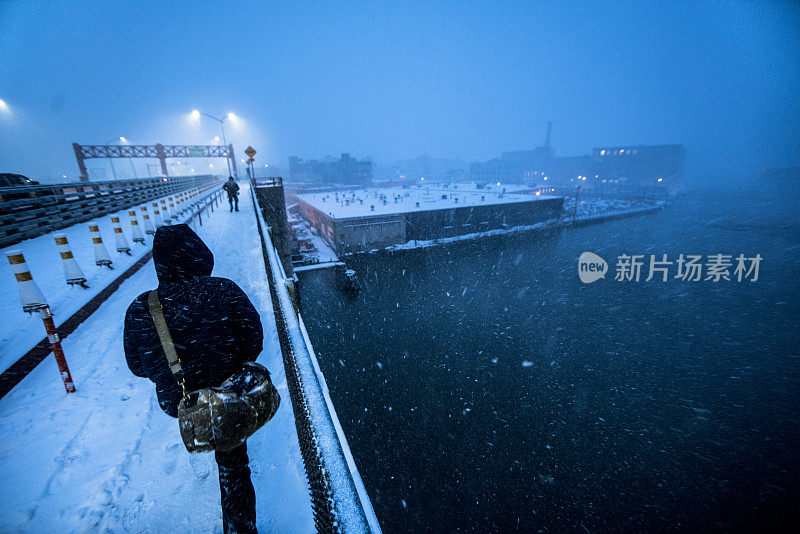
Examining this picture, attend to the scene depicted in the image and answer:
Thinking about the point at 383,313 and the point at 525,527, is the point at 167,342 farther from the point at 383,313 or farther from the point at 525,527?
the point at 383,313

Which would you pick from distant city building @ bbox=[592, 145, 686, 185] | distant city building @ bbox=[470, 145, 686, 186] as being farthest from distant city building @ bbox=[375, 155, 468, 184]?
distant city building @ bbox=[592, 145, 686, 185]

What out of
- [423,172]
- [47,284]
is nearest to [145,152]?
[47,284]

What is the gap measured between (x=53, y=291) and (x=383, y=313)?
661 inches

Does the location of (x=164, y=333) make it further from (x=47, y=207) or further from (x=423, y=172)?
(x=423, y=172)

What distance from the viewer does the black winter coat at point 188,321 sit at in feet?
5.49

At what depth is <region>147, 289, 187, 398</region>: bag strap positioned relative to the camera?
63.7 inches

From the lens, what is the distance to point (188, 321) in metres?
1.68

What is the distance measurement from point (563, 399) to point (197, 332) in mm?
15840

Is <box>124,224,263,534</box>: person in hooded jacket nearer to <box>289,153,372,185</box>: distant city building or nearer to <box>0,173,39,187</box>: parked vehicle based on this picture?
<box>0,173,39,187</box>: parked vehicle

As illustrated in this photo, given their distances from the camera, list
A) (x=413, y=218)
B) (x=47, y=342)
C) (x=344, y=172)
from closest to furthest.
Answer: (x=47, y=342) < (x=413, y=218) < (x=344, y=172)

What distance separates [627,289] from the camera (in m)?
27.4

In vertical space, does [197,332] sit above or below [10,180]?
below

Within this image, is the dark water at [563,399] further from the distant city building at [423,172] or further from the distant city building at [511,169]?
the distant city building at [423,172]

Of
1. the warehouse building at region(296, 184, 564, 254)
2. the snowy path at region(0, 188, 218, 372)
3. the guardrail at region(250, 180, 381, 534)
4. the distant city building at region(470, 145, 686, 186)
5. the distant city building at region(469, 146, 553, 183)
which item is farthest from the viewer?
the distant city building at region(469, 146, 553, 183)
